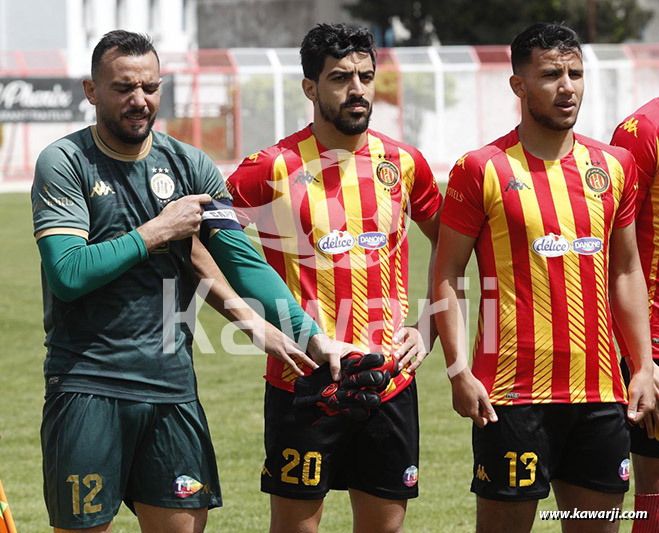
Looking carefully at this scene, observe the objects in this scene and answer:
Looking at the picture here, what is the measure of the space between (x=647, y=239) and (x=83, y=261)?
217 cm

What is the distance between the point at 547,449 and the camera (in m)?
3.79

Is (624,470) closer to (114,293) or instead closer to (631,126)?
(631,126)

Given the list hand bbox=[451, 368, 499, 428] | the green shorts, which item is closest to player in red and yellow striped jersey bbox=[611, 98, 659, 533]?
hand bbox=[451, 368, 499, 428]

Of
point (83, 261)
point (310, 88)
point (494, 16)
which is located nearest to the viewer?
point (83, 261)

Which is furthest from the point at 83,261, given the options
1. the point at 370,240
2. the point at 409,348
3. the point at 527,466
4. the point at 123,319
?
the point at 527,466

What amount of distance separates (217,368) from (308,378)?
551cm

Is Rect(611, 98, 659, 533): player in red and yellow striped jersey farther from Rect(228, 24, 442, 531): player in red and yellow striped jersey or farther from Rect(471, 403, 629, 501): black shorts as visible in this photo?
Rect(228, 24, 442, 531): player in red and yellow striped jersey

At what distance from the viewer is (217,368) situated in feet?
30.2

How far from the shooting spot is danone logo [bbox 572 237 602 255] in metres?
3.82

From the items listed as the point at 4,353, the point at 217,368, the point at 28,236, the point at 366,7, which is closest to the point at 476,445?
the point at 217,368

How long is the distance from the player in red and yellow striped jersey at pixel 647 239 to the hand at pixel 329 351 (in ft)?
3.74

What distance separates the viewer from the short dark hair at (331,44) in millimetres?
3986

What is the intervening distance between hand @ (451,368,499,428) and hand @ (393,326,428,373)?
0.71 feet

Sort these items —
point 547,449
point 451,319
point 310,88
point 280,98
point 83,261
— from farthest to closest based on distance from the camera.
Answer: point 280,98, point 310,88, point 451,319, point 547,449, point 83,261
